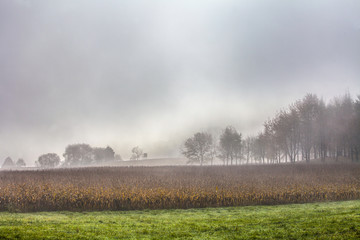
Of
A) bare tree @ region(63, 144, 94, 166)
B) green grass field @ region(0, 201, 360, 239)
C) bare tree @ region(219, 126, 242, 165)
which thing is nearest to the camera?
green grass field @ region(0, 201, 360, 239)

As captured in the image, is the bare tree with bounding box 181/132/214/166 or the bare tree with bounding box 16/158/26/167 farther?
the bare tree with bounding box 16/158/26/167

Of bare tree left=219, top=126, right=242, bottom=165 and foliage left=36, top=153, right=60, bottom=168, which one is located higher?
bare tree left=219, top=126, right=242, bottom=165

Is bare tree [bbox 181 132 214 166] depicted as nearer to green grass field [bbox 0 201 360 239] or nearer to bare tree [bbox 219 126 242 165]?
bare tree [bbox 219 126 242 165]

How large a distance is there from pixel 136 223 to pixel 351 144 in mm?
47999

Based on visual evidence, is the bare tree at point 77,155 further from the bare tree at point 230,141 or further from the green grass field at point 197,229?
the green grass field at point 197,229

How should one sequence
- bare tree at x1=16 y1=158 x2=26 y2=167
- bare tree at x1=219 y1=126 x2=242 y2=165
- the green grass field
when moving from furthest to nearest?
bare tree at x1=16 y1=158 x2=26 y2=167
bare tree at x1=219 y1=126 x2=242 y2=165
the green grass field

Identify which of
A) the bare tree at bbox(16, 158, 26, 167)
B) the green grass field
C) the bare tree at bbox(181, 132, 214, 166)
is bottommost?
the bare tree at bbox(16, 158, 26, 167)

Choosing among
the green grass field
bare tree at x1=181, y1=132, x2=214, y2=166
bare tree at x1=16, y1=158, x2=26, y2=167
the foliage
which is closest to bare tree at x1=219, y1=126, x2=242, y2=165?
bare tree at x1=181, y1=132, x2=214, y2=166

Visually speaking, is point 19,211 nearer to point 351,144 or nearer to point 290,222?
point 290,222

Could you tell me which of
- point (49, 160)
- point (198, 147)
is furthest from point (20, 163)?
point (198, 147)

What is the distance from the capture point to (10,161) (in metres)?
137

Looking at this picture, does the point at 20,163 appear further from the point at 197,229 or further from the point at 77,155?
the point at 197,229

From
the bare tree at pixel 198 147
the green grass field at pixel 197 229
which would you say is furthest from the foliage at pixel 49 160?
the green grass field at pixel 197 229

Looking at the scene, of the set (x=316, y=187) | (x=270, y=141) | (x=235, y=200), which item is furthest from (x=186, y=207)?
(x=270, y=141)
